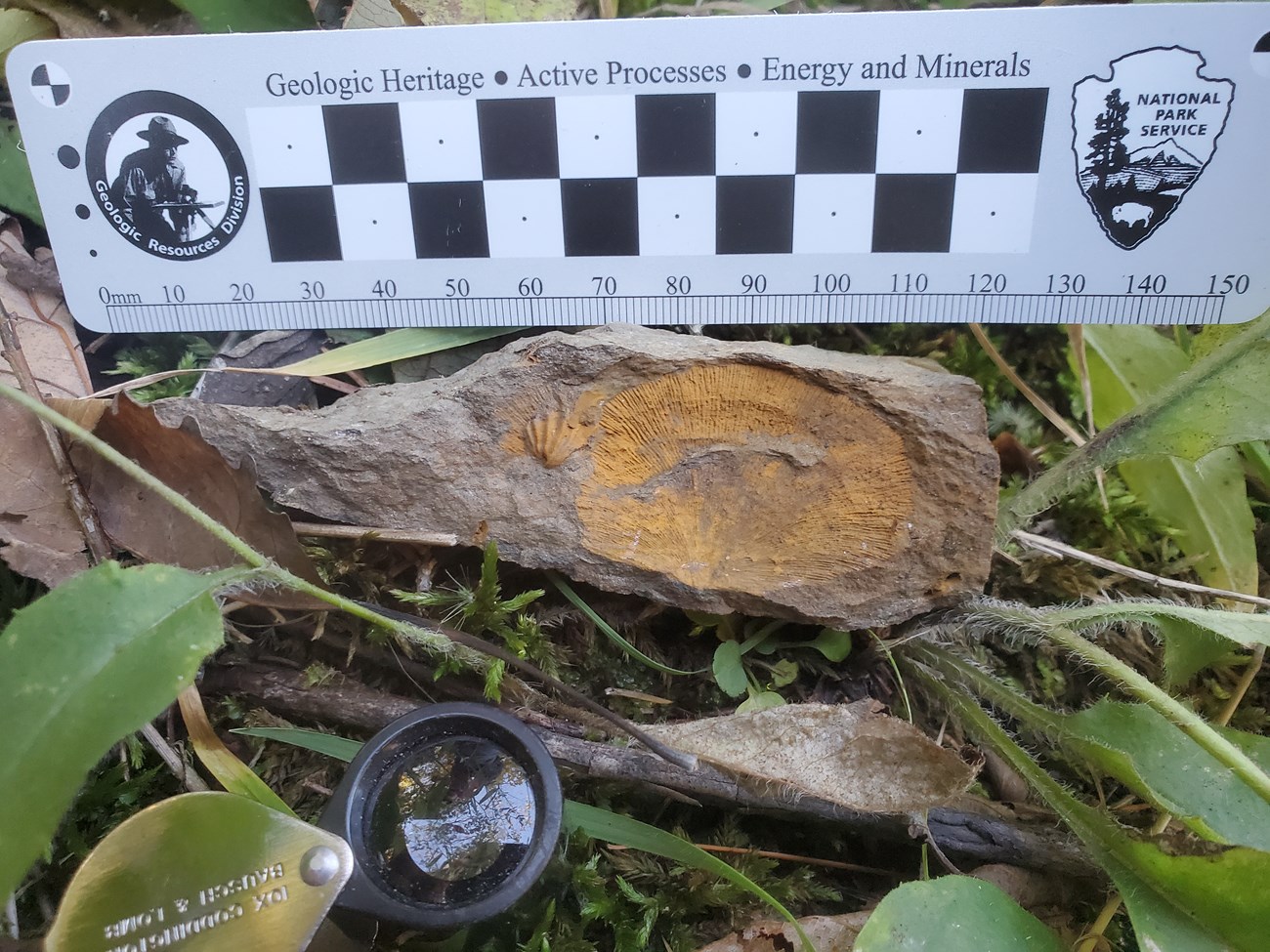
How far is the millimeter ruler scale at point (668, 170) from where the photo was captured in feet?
4.71

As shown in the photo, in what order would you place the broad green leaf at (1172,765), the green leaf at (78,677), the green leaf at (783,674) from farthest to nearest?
the green leaf at (783,674) < the broad green leaf at (1172,765) < the green leaf at (78,677)

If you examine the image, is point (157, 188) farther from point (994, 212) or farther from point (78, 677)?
point (994, 212)

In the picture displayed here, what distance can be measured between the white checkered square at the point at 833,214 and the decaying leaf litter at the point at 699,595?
0.24 meters

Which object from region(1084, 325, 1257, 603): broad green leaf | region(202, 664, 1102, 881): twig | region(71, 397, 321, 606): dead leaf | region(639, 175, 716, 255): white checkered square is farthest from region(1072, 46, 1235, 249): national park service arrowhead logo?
region(71, 397, 321, 606): dead leaf

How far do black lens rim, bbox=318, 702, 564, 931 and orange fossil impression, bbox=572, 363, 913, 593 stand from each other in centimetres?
31

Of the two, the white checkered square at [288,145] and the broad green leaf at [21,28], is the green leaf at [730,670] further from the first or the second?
the broad green leaf at [21,28]

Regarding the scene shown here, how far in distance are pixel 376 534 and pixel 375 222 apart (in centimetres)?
59

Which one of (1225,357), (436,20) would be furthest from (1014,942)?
(436,20)

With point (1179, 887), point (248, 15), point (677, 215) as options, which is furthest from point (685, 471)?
point (248, 15)

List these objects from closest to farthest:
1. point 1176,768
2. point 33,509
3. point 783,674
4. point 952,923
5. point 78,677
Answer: point 78,677
point 952,923
point 1176,768
point 33,509
point 783,674

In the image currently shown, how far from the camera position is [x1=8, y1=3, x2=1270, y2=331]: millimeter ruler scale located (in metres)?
1.43

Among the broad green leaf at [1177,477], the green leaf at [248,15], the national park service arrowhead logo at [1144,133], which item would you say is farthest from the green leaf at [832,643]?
the green leaf at [248,15]

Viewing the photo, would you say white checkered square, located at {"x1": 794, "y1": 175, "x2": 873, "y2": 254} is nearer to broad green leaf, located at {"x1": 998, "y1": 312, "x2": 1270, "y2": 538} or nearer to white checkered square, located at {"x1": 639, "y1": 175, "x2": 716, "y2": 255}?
white checkered square, located at {"x1": 639, "y1": 175, "x2": 716, "y2": 255}

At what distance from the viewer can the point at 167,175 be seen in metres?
1.49
